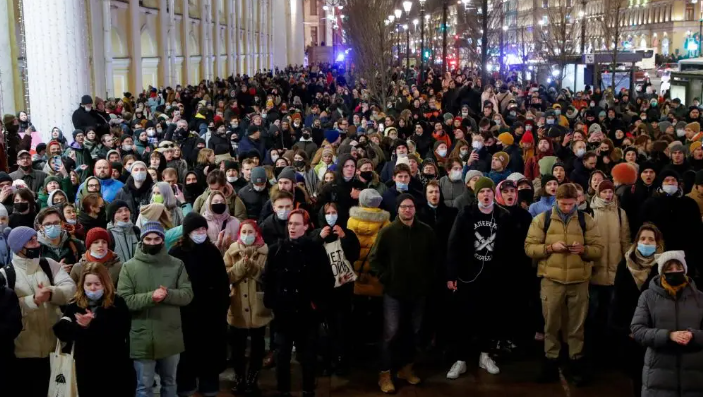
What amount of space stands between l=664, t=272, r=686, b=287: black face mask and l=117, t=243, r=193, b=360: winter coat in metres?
3.75

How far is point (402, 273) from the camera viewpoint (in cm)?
809

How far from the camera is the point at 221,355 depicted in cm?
759

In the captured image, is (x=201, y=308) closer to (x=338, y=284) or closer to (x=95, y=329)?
(x=95, y=329)

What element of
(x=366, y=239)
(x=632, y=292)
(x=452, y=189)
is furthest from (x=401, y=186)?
(x=632, y=292)

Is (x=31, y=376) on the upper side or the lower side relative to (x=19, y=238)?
lower

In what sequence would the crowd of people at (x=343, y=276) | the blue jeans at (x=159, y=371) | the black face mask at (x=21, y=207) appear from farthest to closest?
the black face mask at (x=21, y=207), the blue jeans at (x=159, y=371), the crowd of people at (x=343, y=276)

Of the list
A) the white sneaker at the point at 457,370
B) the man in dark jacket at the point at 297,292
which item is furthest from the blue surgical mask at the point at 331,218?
the white sneaker at the point at 457,370

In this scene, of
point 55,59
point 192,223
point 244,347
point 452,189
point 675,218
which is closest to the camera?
point 192,223

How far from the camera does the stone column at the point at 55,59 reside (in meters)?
18.5

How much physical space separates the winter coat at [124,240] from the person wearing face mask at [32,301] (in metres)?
1.39

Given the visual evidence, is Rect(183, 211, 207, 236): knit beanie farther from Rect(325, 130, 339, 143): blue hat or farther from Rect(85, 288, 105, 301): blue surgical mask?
Rect(325, 130, 339, 143): blue hat

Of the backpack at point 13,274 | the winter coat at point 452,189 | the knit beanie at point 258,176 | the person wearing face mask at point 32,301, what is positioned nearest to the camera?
the backpack at point 13,274

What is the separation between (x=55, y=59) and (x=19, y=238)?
13233 millimetres

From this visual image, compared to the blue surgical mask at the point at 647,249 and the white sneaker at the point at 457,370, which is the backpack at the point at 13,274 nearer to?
the white sneaker at the point at 457,370
